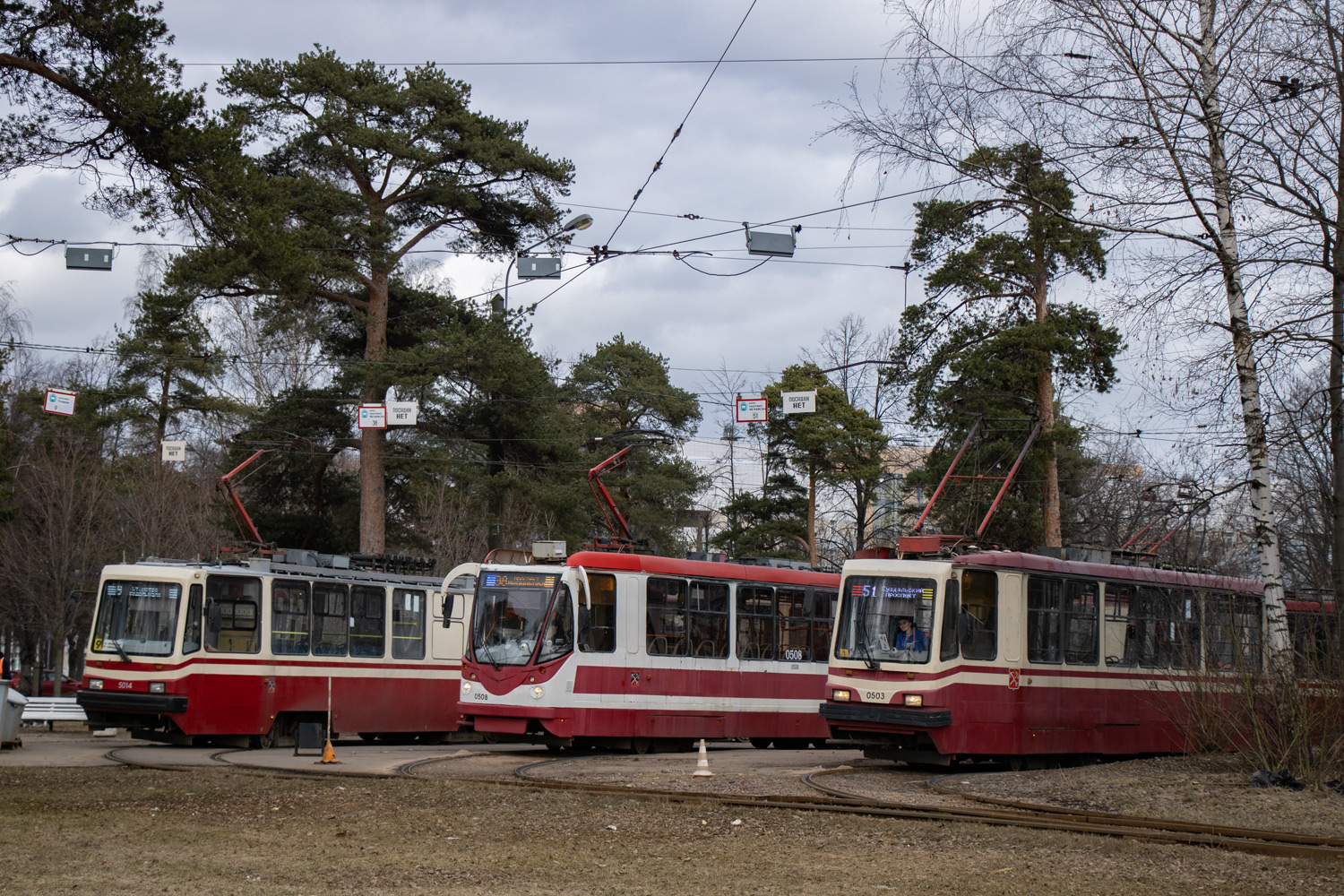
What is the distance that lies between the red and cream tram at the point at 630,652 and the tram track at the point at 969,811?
10.8 feet

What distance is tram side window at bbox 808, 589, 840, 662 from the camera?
23.7 meters

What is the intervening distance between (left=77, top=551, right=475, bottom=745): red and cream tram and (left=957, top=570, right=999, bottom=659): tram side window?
7.58 metres

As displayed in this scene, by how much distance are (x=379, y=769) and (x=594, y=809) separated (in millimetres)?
5260

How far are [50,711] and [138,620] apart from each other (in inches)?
342

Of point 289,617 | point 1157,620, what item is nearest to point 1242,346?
point 1157,620

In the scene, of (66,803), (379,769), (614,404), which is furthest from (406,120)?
(614,404)

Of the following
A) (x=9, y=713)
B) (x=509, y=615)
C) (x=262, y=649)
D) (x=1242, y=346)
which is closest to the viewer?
(x=1242, y=346)

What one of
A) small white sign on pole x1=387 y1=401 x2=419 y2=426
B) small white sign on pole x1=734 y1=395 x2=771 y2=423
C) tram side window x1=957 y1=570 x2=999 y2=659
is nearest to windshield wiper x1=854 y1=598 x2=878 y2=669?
tram side window x1=957 y1=570 x2=999 y2=659

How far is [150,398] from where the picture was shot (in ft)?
156

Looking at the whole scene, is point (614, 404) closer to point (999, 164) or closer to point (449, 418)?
point (449, 418)

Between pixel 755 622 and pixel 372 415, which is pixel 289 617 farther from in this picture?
pixel 372 415

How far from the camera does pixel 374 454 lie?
3291 centimetres

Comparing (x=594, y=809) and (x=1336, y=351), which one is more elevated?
(x=1336, y=351)

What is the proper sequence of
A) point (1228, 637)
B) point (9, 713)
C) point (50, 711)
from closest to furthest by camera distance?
point (1228, 637), point (9, 713), point (50, 711)
